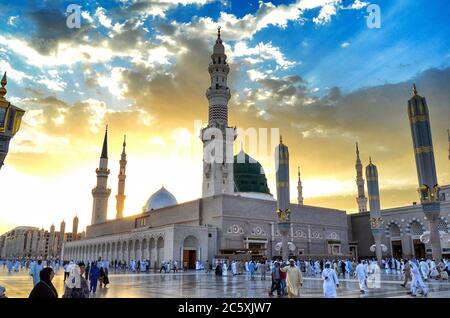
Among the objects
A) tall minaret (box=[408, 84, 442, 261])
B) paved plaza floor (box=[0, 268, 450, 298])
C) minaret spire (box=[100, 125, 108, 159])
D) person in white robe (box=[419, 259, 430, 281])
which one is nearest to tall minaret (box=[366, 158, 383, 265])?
tall minaret (box=[408, 84, 442, 261])

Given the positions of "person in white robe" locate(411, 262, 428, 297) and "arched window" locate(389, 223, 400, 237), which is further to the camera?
"arched window" locate(389, 223, 400, 237)

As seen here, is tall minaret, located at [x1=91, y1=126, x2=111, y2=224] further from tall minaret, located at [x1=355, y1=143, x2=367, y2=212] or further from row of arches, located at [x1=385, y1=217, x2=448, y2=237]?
row of arches, located at [x1=385, y1=217, x2=448, y2=237]

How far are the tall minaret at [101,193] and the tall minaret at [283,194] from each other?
1465 inches

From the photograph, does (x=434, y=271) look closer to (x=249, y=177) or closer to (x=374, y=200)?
(x=374, y=200)

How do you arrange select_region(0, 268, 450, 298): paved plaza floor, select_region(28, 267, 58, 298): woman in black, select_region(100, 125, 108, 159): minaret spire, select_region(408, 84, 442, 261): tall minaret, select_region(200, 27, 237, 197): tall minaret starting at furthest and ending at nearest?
select_region(100, 125, 108, 159): minaret spire
select_region(200, 27, 237, 197): tall minaret
select_region(408, 84, 442, 261): tall minaret
select_region(0, 268, 450, 298): paved plaza floor
select_region(28, 267, 58, 298): woman in black

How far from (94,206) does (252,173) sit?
2677cm

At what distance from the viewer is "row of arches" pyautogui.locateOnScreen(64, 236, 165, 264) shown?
36969 mm

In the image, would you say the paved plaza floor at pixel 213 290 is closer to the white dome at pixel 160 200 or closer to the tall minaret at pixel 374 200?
the tall minaret at pixel 374 200

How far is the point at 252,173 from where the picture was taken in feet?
184

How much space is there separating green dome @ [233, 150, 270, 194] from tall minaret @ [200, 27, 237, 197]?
10.7m

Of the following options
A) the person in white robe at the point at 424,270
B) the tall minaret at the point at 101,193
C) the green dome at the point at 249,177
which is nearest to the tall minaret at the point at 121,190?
the tall minaret at the point at 101,193
